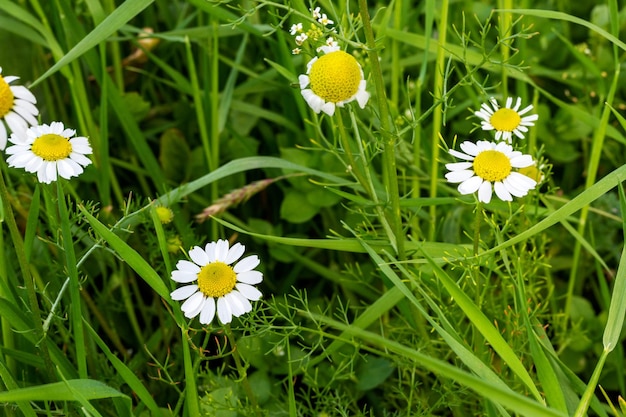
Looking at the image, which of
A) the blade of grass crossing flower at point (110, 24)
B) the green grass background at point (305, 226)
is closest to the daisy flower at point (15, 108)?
the green grass background at point (305, 226)

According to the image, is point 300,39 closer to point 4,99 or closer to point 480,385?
point 4,99

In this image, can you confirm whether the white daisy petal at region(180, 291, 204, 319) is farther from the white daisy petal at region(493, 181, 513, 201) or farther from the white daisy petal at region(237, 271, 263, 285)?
the white daisy petal at region(493, 181, 513, 201)

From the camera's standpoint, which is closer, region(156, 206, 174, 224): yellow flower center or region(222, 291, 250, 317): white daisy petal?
region(222, 291, 250, 317): white daisy petal

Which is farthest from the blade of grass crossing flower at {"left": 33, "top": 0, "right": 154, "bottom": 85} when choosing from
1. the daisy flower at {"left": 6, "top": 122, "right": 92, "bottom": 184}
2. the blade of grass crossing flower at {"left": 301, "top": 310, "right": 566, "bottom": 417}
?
the blade of grass crossing flower at {"left": 301, "top": 310, "right": 566, "bottom": 417}

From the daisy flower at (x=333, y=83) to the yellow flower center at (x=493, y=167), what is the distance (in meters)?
0.15

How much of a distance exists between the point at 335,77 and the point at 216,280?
0.88 feet

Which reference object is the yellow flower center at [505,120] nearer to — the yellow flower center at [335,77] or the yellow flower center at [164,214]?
the yellow flower center at [335,77]

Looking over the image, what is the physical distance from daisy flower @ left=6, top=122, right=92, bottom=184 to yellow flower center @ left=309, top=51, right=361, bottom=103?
0.30 metres

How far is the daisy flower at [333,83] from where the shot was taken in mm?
888

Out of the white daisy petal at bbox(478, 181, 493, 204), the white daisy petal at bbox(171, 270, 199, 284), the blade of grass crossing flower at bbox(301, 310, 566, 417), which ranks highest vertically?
the white daisy petal at bbox(478, 181, 493, 204)

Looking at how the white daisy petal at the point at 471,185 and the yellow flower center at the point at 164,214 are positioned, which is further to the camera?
the yellow flower center at the point at 164,214

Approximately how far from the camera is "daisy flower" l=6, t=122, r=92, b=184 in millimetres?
943

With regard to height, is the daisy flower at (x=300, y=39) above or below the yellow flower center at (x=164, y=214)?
above

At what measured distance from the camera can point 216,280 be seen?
876 mm
